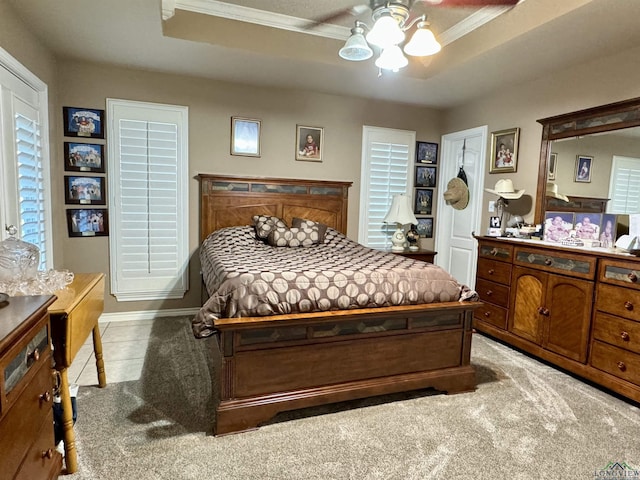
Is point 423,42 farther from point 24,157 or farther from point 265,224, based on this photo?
point 24,157

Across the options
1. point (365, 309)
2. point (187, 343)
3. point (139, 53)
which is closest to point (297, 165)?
point (139, 53)

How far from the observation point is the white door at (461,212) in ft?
13.7

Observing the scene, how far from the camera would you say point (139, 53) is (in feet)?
10.3

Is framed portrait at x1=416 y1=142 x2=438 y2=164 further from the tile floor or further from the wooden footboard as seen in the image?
the tile floor

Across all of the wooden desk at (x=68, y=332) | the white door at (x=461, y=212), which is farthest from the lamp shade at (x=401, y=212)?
the wooden desk at (x=68, y=332)

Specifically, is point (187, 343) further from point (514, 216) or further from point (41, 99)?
point (514, 216)

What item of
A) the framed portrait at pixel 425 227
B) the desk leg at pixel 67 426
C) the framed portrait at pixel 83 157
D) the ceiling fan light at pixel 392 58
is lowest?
the desk leg at pixel 67 426

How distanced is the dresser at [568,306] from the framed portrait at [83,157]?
142 inches

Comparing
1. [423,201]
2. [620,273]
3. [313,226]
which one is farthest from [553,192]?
[313,226]

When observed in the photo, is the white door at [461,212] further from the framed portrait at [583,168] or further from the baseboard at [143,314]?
the baseboard at [143,314]

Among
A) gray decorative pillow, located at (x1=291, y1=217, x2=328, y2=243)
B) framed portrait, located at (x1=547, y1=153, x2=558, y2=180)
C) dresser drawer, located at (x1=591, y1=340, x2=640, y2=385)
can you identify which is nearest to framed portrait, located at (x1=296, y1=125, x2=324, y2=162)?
gray decorative pillow, located at (x1=291, y1=217, x2=328, y2=243)

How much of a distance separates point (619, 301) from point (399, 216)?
89.8 inches

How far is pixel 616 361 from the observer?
94.1 inches

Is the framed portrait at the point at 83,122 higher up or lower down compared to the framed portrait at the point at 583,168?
higher up
